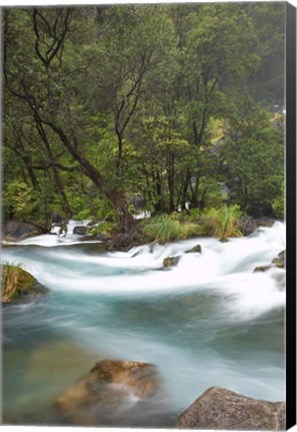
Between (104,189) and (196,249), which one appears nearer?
(196,249)

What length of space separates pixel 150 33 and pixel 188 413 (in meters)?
2.46

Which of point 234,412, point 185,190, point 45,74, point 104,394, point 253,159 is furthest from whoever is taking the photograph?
point 45,74

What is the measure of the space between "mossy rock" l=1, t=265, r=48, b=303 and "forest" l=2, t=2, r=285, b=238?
1.18 feet

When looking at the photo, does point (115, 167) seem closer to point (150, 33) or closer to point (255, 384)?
point (150, 33)

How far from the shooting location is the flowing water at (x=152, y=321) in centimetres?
374

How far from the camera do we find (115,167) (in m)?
4.16

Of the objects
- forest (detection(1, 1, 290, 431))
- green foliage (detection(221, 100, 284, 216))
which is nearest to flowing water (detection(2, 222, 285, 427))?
forest (detection(1, 1, 290, 431))

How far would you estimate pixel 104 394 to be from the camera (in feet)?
12.4

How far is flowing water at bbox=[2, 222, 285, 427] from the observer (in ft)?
12.3

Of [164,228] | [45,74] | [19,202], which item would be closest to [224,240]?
[164,228]

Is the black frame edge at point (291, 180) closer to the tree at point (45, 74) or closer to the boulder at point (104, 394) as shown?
the boulder at point (104, 394)

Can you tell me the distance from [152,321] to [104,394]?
1.80ft

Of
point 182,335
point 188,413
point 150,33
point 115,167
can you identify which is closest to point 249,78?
point 150,33

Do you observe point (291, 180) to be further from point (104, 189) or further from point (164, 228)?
point (104, 189)
